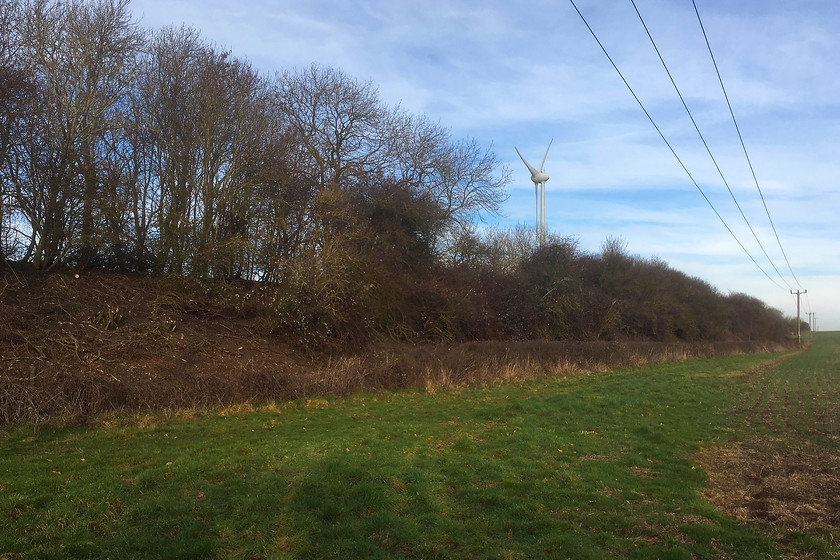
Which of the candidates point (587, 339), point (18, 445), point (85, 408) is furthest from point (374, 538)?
point (587, 339)

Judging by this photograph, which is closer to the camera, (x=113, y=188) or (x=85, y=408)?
(x=85, y=408)

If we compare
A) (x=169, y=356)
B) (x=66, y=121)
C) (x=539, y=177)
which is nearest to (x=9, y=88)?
(x=66, y=121)

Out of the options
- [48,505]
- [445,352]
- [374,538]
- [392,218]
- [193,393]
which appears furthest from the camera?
[392,218]

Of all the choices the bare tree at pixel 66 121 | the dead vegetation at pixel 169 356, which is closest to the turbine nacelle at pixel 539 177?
the dead vegetation at pixel 169 356

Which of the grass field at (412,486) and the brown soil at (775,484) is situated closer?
the grass field at (412,486)

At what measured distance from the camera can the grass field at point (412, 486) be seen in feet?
16.7

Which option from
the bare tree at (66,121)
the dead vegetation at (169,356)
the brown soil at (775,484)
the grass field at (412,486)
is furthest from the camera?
the bare tree at (66,121)

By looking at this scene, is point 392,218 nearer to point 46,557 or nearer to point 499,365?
point 499,365

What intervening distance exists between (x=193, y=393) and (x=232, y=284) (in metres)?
8.66

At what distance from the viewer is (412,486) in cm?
670

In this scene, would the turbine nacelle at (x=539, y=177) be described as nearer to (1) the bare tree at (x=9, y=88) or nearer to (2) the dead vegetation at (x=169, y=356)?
(2) the dead vegetation at (x=169, y=356)

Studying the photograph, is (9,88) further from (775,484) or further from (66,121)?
(775,484)

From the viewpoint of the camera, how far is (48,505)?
563 cm

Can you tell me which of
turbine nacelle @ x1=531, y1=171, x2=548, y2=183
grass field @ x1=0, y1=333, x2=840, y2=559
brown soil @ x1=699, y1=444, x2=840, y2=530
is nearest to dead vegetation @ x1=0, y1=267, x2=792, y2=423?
grass field @ x1=0, y1=333, x2=840, y2=559
